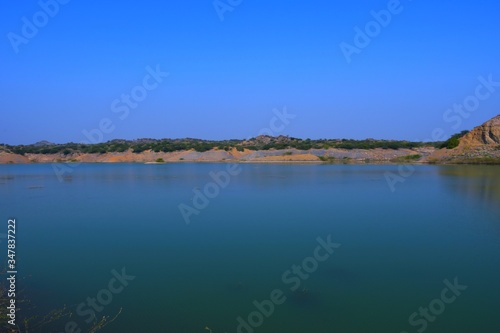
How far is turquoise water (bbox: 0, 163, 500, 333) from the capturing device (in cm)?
538

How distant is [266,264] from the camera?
7477 mm

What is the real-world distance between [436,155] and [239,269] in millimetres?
45217

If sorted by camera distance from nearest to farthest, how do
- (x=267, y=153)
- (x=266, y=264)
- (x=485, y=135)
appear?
1. (x=266, y=264)
2. (x=485, y=135)
3. (x=267, y=153)

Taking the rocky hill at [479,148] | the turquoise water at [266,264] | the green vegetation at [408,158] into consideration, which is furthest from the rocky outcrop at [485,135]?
the turquoise water at [266,264]

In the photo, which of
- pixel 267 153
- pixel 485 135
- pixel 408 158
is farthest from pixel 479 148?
pixel 267 153

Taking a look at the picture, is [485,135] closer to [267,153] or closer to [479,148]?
[479,148]

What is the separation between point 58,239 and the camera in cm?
978

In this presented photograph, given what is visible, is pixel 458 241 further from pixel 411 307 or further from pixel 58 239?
pixel 58 239

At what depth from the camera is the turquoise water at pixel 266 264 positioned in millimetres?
5375

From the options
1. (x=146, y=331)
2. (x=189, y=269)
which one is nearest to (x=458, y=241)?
(x=189, y=269)

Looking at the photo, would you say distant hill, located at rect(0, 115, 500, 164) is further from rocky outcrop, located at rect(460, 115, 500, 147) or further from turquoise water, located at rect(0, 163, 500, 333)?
turquoise water, located at rect(0, 163, 500, 333)

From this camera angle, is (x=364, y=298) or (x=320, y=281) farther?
(x=320, y=281)

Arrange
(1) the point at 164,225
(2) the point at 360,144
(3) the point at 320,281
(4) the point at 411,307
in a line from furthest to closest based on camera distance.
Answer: (2) the point at 360,144 < (1) the point at 164,225 < (3) the point at 320,281 < (4) the point at 411,307

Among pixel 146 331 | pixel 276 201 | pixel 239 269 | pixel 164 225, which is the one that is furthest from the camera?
pixel 276 201
